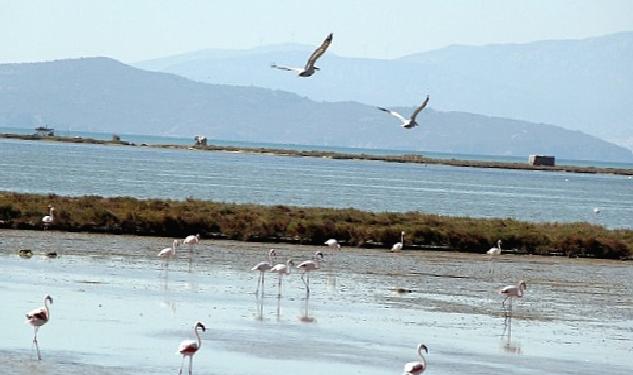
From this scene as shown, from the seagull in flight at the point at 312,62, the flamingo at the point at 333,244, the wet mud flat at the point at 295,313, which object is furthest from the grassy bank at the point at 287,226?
the seagull in flight at the point at 312,62

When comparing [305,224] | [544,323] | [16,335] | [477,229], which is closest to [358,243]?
[305,224]

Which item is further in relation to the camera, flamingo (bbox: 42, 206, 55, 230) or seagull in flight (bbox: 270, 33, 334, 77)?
flamingo (bbox: 42, 206, 55, 230)

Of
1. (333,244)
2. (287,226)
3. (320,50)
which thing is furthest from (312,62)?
(287,226)

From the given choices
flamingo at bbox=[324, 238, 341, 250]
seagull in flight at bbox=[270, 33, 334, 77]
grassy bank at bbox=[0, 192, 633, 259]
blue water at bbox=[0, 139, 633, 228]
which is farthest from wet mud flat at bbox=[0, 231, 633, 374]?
blue water at bbox=[0, 139, 633, 228]

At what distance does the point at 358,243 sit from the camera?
41062mm

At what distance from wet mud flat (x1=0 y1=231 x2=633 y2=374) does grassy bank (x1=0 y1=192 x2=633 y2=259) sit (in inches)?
76.1

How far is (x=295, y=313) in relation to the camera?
2558 cm

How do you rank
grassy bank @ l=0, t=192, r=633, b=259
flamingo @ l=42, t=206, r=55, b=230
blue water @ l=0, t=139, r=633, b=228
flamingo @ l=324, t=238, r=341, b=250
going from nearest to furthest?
flamingo @ l=324, t=238, r=341, b=250 → flamingo @ l=42, t=206, r=55, b=230 → grassy bank @ l=0, t=192, r=633, b=259 → blue water @ l=0, t=139, r=633, b=228

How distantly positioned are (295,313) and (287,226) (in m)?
15.9

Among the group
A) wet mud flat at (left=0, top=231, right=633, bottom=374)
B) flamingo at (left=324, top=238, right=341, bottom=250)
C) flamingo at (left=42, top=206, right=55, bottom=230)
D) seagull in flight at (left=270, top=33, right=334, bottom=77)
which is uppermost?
seagull in flight at (left=270, top=33, right=334, bottom=77)

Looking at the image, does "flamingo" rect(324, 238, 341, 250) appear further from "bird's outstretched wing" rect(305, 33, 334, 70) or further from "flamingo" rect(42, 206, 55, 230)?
"bird's outstretched wing" rect(305, 33, 334, 70)

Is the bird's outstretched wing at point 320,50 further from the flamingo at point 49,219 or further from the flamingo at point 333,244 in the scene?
the flamingo at point 49,219

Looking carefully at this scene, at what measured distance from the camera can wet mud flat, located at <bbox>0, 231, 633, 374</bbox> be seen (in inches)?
796

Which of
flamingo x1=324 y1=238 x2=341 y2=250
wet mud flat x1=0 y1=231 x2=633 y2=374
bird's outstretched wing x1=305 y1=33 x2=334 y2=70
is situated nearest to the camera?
wet mud flat x1=0 y1=231 x2=633 y2=374
